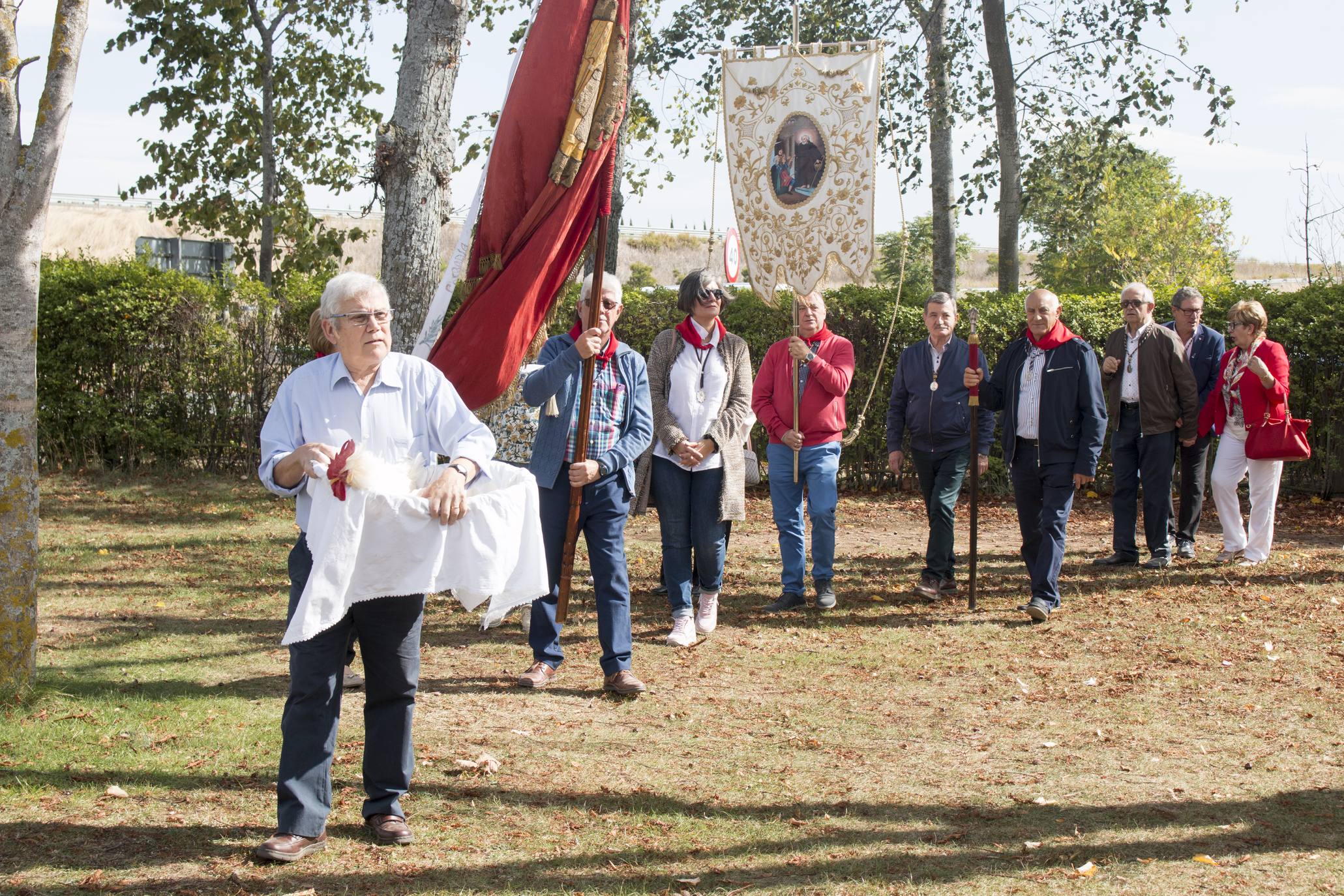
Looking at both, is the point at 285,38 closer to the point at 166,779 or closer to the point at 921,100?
the point at 921,100

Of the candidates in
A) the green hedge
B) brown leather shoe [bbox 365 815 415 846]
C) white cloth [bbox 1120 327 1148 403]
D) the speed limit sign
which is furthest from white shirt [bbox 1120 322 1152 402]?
the green hedge

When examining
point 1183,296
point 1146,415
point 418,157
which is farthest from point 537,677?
point 1183,296

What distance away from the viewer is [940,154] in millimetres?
18516

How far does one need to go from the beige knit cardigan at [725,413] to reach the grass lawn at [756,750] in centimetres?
94

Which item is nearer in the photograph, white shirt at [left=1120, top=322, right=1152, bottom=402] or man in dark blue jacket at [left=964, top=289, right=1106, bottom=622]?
man in dark blue jacket at [left=964, top=289, right=1106, bottom=622]

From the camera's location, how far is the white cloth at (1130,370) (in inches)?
385

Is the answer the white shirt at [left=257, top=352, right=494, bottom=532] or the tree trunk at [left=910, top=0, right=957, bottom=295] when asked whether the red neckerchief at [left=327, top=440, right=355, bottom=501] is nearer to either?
the white shirt at [left=257, top=352, right=494, bottom=532]

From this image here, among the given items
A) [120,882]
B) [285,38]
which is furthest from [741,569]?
[285,38]

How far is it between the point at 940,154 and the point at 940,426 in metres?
11.0

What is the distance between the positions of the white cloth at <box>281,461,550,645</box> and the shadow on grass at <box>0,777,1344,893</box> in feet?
2.96

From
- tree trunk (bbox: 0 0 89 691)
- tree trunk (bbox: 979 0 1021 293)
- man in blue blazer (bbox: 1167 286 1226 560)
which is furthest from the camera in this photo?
tree trunk (bbox: 979 0 1021 293)

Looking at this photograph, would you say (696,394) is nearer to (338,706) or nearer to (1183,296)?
(338,706)

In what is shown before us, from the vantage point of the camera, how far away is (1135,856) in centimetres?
428

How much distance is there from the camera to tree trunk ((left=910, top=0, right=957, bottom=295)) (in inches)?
696
